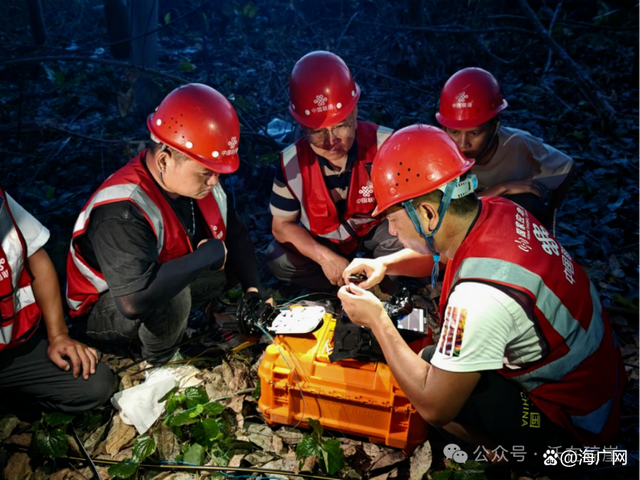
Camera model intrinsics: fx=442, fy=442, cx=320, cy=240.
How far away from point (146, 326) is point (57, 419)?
2.47ft

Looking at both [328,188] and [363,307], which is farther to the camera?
[328,188]

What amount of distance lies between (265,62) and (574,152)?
6.14m

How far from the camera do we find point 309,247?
12.2 feet

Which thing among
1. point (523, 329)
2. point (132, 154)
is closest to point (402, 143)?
point (523, 329)

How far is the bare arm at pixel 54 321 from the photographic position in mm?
2879

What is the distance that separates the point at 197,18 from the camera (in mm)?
10781

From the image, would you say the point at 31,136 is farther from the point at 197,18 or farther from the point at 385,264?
the point at 197,18

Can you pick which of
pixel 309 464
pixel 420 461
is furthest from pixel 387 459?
pixel 309 464

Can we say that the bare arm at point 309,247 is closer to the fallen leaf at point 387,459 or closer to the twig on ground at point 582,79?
the fallen leaf at point 387,459

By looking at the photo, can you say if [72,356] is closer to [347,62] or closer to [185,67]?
[185,67]

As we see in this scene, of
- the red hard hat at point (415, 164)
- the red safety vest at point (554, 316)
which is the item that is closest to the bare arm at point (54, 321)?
the red hard hat at point (415, 164)

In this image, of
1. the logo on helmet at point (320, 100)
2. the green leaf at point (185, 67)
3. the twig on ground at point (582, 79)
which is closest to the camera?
the logo on helmet at point (320, 100)

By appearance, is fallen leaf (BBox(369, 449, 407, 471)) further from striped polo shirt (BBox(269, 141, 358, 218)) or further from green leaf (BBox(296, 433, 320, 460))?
striped polo shirt (BBox(269, 141, 358, 218))

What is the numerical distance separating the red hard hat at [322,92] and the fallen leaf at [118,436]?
8.25ft
